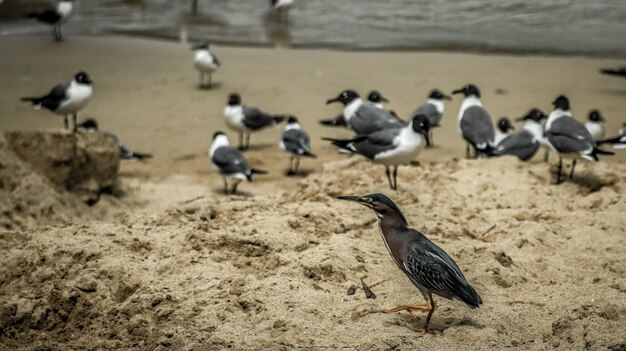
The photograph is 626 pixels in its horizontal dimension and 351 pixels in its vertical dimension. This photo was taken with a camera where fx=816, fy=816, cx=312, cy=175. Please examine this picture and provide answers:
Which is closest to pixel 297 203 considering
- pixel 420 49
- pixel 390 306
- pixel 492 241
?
pixel 492 241

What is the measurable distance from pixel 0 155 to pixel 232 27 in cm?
1116

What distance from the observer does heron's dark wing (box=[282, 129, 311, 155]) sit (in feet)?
33.0

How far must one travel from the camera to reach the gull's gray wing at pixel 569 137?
340 inches

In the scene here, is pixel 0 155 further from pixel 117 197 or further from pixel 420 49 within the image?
pixel 420 49

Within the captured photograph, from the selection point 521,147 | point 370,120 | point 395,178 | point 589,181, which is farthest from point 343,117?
point 589,181

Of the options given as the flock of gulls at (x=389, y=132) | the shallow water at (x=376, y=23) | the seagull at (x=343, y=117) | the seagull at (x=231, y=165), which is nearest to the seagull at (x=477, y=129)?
the flock of gulls at (x=389, y=132)

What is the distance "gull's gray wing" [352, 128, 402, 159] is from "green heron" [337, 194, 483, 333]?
3312 mm

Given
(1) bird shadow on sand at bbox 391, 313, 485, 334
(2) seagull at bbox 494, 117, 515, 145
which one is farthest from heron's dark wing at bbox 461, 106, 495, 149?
(1) bird shadow on sand at bbox 391, 313, 485, 334

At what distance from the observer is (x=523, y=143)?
1001 centimetres

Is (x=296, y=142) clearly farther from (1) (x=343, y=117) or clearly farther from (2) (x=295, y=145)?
(1) (x=343, y=117)

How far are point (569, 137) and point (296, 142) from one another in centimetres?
326

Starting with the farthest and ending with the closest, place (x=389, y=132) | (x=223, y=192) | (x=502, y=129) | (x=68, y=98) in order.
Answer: (x=68, y=98) → (x=502, y=129) → (x=223, y=192) → (x=389, y=132)

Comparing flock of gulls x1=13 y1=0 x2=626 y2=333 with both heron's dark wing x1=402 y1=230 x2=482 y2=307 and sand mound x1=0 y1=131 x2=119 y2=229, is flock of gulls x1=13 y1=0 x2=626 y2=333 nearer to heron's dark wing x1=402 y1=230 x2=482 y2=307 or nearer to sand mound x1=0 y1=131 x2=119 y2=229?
sand mound x1=0 y1=131 x2=119 y2=229

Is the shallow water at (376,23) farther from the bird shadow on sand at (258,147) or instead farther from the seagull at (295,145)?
the seagull at (295,145)
